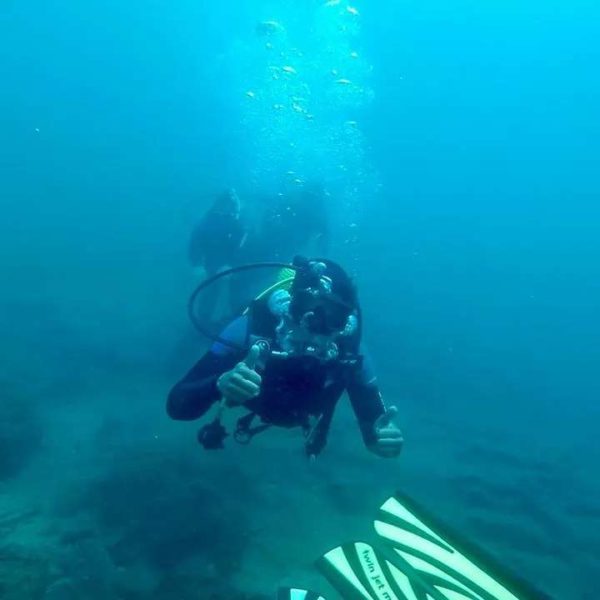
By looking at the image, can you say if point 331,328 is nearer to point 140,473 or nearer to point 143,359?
point 140,473

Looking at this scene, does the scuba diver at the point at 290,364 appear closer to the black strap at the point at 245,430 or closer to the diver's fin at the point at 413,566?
the black strap at the point at 245,430

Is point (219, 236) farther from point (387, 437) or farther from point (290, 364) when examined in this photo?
point (290, 364)

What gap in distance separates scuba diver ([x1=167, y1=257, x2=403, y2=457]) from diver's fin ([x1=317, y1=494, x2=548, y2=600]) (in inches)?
19.7

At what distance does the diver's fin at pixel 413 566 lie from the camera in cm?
330

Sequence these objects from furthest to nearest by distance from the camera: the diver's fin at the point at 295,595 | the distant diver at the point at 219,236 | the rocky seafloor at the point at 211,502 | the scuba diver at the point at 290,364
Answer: the distant diver at the point at 219,236
the rocky seafloor at the point at 211,502
the diver's fin at the point at 295,595
the scuba diver at the point at 290,364

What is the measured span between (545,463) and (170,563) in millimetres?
8719

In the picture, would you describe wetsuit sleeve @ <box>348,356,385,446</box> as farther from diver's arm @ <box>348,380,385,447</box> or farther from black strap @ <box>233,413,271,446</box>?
black strap @ <box>233,413,271,446</box>

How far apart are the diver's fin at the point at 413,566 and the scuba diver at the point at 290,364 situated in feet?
1.64

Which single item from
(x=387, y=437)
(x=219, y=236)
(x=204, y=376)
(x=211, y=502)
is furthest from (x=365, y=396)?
(x=219, y=236)

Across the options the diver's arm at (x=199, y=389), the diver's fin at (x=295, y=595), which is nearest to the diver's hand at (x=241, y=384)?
the diver's arm at (x=199, y=389)

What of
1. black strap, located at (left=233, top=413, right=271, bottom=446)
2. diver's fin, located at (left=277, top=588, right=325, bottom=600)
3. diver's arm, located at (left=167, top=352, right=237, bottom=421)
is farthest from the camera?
diver's fin, located at (left=277, top=588, right=325, bottom=600)

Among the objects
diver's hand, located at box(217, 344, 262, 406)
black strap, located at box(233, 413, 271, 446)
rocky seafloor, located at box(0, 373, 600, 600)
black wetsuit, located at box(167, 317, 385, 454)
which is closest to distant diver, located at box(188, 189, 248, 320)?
rocky seafloor, located at box(0, 373, 600, 600)

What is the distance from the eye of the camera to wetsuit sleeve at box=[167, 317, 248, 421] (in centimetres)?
373

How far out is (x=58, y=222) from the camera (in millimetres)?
26125
